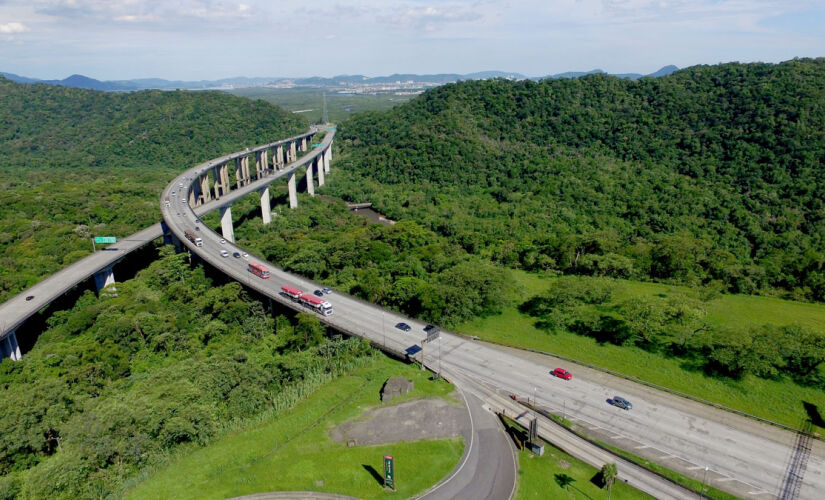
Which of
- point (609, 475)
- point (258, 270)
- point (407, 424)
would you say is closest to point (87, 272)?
point (258, 270)

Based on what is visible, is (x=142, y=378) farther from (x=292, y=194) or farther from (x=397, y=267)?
(x=292, y=194)

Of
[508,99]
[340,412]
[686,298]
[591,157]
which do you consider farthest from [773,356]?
[508,99]

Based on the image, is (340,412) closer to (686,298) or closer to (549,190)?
(686,298)

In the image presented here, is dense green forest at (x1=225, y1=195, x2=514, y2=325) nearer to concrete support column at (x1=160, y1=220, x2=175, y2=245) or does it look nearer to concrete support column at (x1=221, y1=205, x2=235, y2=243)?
concrete support column at (x1=221, y1=205, x2=235, y2=243)

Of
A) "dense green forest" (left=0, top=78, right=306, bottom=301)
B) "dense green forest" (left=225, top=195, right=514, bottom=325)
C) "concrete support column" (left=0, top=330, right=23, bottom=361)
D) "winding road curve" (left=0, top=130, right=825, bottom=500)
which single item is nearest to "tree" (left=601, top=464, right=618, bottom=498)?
"winding road curve" (left=0, top=130, right=825, bottom=500)

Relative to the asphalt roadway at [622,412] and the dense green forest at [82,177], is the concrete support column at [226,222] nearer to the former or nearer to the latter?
the dense green forest at [82,177]

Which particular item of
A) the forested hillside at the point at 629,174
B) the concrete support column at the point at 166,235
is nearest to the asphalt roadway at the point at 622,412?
the forested hillside at the point at 629,174
